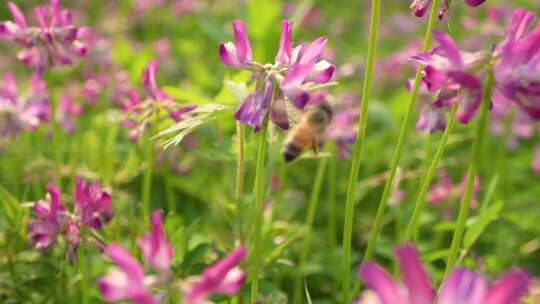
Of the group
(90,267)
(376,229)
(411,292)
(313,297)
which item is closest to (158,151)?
(90,267)

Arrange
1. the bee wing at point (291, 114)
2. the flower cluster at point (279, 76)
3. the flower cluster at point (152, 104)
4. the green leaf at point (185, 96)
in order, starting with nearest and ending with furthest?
the flower cluster at point (279, 76) → the bee wing at point (291, 114) → the flower cluster at point (152, 104) → the green leaf at point (185, 96)

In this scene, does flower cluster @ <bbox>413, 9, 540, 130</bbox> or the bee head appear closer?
flower cluster @ <bbox>413, 9, 540, 130</bbox>

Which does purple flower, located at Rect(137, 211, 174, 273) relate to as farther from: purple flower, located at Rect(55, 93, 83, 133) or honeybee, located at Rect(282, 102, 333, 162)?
purple flower, located at Rect(55, 93, 83, 133)

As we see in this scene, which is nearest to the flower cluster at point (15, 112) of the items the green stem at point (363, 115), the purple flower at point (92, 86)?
the purple flower at point (92, 86)

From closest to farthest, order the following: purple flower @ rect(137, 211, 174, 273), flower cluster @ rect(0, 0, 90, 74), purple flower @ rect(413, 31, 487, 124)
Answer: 1. purple flower @ rect(137, 211, 174, 273)
2. purple flower @ rect(413, 31, 487, 124)
3. flower cluster @ rect(0, 0, 90, 74)

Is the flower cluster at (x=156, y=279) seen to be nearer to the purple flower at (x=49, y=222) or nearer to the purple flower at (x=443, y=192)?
the purple flower at (x=49, y=222)

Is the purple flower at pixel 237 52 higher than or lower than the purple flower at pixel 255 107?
higher

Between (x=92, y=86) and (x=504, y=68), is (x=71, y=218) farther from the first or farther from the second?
(x=92, y=86)

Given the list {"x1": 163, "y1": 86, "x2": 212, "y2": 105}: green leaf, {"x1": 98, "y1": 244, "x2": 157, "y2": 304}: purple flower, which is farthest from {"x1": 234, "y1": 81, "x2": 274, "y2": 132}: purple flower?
{"x1": 163, "y1": 86, "x2": 212, "y2": 105}: green leaf
